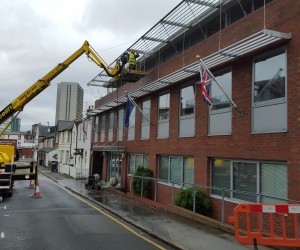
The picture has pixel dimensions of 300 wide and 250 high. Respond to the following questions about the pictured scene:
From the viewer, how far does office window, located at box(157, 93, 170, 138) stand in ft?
56.6

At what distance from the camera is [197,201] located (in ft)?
41.4

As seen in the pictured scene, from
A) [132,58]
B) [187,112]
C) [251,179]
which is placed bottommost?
[251,179]

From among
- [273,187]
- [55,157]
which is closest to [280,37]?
[273,187]

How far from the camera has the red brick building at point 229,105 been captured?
984 centimetres

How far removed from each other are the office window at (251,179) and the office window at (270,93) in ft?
3.79

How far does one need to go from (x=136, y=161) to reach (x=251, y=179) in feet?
35.8

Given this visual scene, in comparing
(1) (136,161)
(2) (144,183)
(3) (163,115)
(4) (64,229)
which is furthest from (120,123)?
(4) (64,229)

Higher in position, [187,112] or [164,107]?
[164,107]

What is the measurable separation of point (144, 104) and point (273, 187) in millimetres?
11402

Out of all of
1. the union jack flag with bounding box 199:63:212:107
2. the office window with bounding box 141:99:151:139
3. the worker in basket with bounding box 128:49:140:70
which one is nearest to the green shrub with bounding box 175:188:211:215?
the union jack flag with bounding box 199:63:212:107

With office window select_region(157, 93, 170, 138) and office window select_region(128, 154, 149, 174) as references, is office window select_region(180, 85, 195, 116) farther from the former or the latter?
office window select_region(128, 154, 149, 174)

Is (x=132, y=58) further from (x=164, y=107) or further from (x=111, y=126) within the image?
(x=111, y=126)

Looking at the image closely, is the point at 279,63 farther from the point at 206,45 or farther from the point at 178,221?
the point at 178,221

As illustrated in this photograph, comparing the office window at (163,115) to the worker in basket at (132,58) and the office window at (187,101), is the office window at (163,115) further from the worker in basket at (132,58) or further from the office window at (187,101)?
the worker in basket at (132,58)
